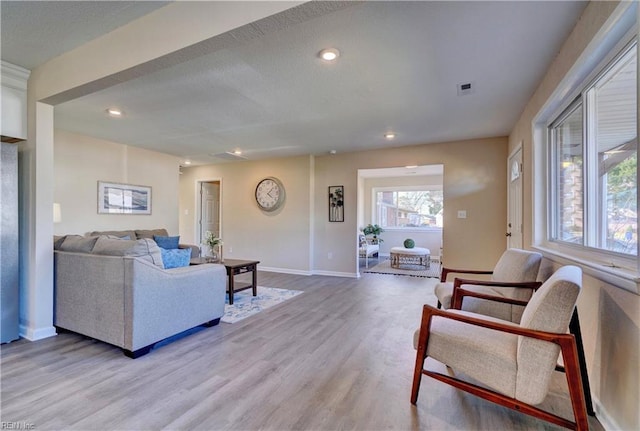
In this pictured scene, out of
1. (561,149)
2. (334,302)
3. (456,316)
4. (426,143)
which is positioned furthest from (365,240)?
(456,316)

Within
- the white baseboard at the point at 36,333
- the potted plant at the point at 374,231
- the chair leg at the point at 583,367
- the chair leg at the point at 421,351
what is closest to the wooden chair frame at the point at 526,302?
the chair leg at the point at 583,367

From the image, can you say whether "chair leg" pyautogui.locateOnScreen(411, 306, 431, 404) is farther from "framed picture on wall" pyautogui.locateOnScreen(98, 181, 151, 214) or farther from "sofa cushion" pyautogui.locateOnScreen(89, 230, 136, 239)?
"framed picture on wall" pyautogui.locateOnScreen(98, 181, 151, 214)

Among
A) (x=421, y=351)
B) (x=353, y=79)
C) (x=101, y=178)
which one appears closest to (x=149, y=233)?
(x=101, y=178)

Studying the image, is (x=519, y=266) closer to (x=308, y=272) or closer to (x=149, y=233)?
(x=308, y=272)

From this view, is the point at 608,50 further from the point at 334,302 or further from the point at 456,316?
the point at 334,302

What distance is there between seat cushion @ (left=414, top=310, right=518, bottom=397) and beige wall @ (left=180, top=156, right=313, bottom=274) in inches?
167

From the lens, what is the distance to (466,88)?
2793 millimetres

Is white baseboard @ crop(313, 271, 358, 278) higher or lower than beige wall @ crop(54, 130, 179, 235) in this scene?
lower

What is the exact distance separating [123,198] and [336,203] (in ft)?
12.2

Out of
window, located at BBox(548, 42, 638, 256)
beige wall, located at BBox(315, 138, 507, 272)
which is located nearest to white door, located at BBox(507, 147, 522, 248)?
beige wall, located at BBox(315, 138, 507, 272)

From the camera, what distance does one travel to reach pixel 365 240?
→ 7.55m

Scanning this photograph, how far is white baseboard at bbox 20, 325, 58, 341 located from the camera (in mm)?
2607

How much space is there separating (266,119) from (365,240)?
182 inches

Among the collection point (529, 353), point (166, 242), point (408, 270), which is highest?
point (166, 242)
